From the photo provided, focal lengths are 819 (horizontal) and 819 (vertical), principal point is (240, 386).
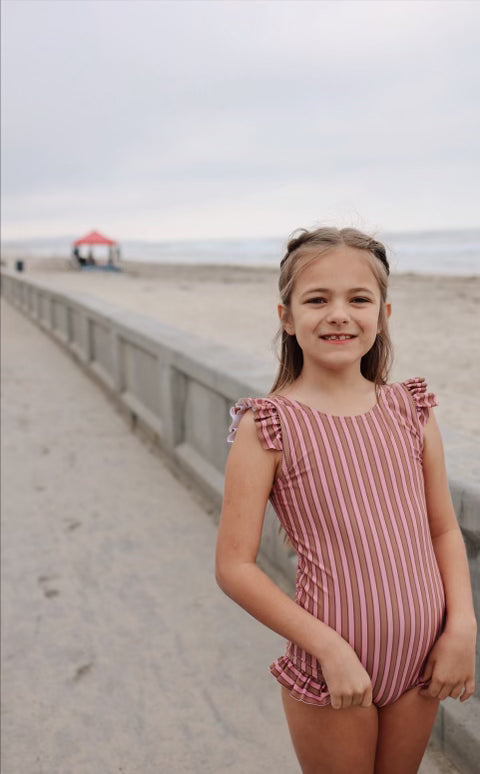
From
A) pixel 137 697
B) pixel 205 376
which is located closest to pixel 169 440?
pixel 205 376

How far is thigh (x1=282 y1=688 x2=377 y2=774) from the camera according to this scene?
63.4 inches

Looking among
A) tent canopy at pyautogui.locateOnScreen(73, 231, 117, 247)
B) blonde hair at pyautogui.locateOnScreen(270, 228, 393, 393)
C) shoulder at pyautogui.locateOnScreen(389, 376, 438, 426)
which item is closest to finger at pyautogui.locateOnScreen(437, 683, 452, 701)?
shoulder at pyautogui.locateOnScreen(389, 376, 438, 426)

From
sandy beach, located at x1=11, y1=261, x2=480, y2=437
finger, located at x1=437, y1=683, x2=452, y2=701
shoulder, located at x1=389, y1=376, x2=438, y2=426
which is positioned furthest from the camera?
sandy beach, located at x1=11, y1=261, x2=480, y2=437

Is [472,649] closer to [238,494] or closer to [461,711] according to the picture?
[238,494]

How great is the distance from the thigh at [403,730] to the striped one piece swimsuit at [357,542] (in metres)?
0.03

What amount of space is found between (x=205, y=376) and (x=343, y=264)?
3.23 m

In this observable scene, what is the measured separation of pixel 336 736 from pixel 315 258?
37.5 inches

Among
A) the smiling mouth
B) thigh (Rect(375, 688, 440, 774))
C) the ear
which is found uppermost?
the ear

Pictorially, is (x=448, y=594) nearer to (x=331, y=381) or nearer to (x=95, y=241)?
(x=331, y=381)

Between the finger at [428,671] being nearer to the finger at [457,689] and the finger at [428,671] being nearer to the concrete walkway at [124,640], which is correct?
the finger at [457,689]

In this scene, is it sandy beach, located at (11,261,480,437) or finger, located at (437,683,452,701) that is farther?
sandy beach, located at (11,261,480,437)

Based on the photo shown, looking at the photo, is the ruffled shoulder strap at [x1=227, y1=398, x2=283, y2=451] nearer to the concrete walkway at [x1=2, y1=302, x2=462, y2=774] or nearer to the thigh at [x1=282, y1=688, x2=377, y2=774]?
the thigh at [x1=282, y1=688, x2=377, y2=774]

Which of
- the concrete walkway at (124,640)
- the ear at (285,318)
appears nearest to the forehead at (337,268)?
the ear at (285,318)

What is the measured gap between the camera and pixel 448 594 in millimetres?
1688
